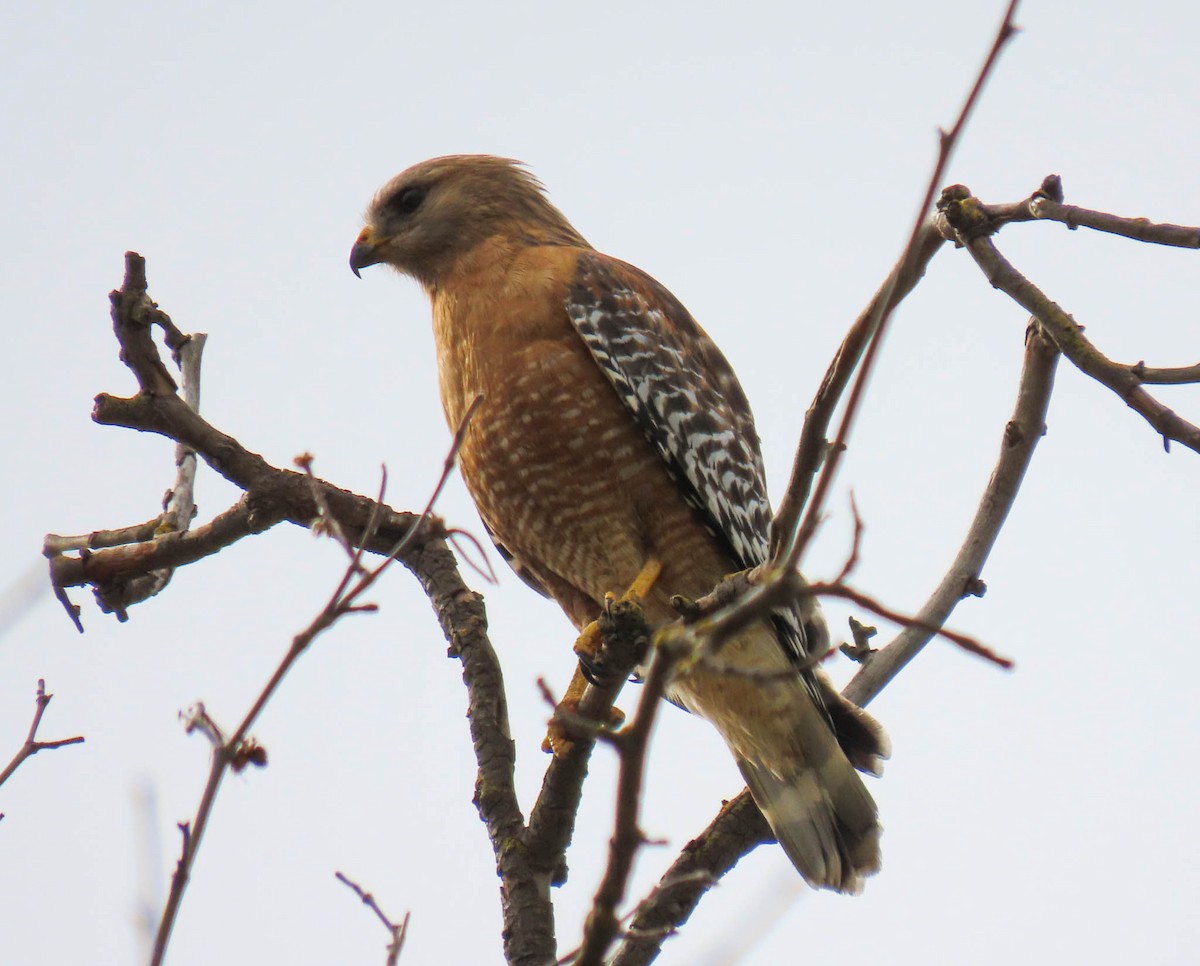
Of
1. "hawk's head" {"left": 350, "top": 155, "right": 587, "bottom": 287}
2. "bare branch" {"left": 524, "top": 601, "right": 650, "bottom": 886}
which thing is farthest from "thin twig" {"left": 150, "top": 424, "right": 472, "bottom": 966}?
"hawk's head" {"left": 350, "top": 155, "right": 587, "bottom": 287}

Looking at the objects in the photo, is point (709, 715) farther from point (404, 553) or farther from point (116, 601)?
A: point (116, 601)

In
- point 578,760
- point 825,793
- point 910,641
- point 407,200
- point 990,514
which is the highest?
point 407,200

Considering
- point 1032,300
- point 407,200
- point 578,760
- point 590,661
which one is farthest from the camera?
→ point 407,200

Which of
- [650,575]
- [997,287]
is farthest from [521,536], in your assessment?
[997,287]

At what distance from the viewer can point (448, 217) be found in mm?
6598

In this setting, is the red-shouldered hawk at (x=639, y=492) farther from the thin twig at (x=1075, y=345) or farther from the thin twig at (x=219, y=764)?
the thin twig at (x=219, y=764)

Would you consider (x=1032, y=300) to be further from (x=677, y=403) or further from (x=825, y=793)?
(x=825, y=793)

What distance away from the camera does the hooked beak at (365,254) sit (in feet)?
22.0


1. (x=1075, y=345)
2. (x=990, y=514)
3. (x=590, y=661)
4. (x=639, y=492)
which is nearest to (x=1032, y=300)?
(x=1075, y=345)

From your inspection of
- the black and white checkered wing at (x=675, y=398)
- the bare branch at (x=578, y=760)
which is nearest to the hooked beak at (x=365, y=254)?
the black and white checkered wing at (x=675, y=398)

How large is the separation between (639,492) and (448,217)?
6.34ft

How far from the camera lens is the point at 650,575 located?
5480 millimetres

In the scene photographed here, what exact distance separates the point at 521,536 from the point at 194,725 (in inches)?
140

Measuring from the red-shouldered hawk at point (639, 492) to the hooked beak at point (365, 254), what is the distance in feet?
2.71
